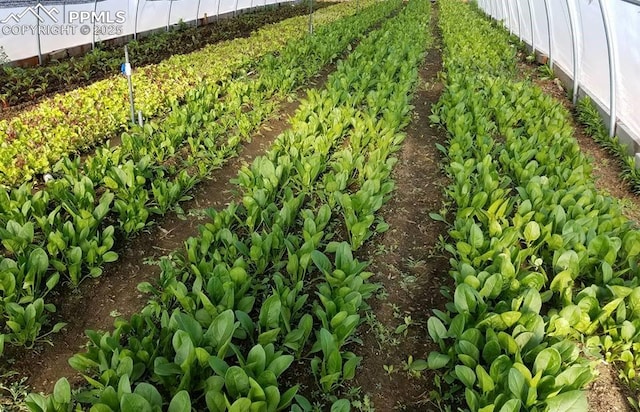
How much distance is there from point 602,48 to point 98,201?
23.1ft

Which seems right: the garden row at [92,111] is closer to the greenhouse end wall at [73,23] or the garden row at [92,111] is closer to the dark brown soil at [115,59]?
the dark brown soil at [115,59]

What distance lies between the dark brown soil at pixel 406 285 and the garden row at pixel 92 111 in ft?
10.5

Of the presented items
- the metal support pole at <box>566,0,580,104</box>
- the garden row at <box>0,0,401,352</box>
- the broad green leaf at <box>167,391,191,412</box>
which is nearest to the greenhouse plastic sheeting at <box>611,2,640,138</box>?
the metal support pole at <box>566,0,580,104</box>

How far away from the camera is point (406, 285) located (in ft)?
11.7

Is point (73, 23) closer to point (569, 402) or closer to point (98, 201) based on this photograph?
point (98, 201)

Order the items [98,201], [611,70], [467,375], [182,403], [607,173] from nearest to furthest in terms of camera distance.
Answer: [182,403]
[467,375]
[98,201]
[607,173]
[611,70]

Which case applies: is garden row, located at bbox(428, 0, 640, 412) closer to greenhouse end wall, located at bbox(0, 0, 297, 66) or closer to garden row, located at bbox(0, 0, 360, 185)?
garden row, located at bbox(0, 0, 360, 185)

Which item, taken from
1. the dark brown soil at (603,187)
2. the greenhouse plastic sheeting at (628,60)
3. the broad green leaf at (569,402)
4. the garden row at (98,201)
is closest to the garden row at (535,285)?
the broad green leaf at (569,402)

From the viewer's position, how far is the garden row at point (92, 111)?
4695 mm

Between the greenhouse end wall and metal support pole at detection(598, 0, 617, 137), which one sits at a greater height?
metal support pole at detection(598, 0, 617, 137)

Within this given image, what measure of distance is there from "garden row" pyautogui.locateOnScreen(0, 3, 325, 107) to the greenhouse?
93mm

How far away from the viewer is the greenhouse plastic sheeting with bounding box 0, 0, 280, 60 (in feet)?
27.0

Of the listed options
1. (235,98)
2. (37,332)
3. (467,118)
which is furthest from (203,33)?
(37,332)

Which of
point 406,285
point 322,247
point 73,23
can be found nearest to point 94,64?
point 73,23
